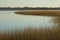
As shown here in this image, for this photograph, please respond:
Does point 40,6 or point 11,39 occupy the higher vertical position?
point 40,6

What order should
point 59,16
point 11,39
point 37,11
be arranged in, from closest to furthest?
point 11,39
point 59,16
point 37,11

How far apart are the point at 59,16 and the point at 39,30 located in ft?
0.57

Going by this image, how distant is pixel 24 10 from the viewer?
0.72 m

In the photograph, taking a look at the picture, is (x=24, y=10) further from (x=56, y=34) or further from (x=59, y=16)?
(x=56, y=34)

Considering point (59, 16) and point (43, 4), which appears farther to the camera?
point (43, 4)

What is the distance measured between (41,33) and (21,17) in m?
0.24

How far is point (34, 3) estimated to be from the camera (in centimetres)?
73

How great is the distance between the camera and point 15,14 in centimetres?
69

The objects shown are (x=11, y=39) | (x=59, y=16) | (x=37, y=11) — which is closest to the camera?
(x=11, y=39)

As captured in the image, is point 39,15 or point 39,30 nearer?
point 39,30

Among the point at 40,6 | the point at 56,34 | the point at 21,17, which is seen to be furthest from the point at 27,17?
the point at 56,34

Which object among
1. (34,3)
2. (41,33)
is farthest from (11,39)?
(34,3)

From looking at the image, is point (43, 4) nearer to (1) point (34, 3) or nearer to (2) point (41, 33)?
(1) point (34, 3)

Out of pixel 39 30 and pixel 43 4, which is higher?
pixel 43 4
